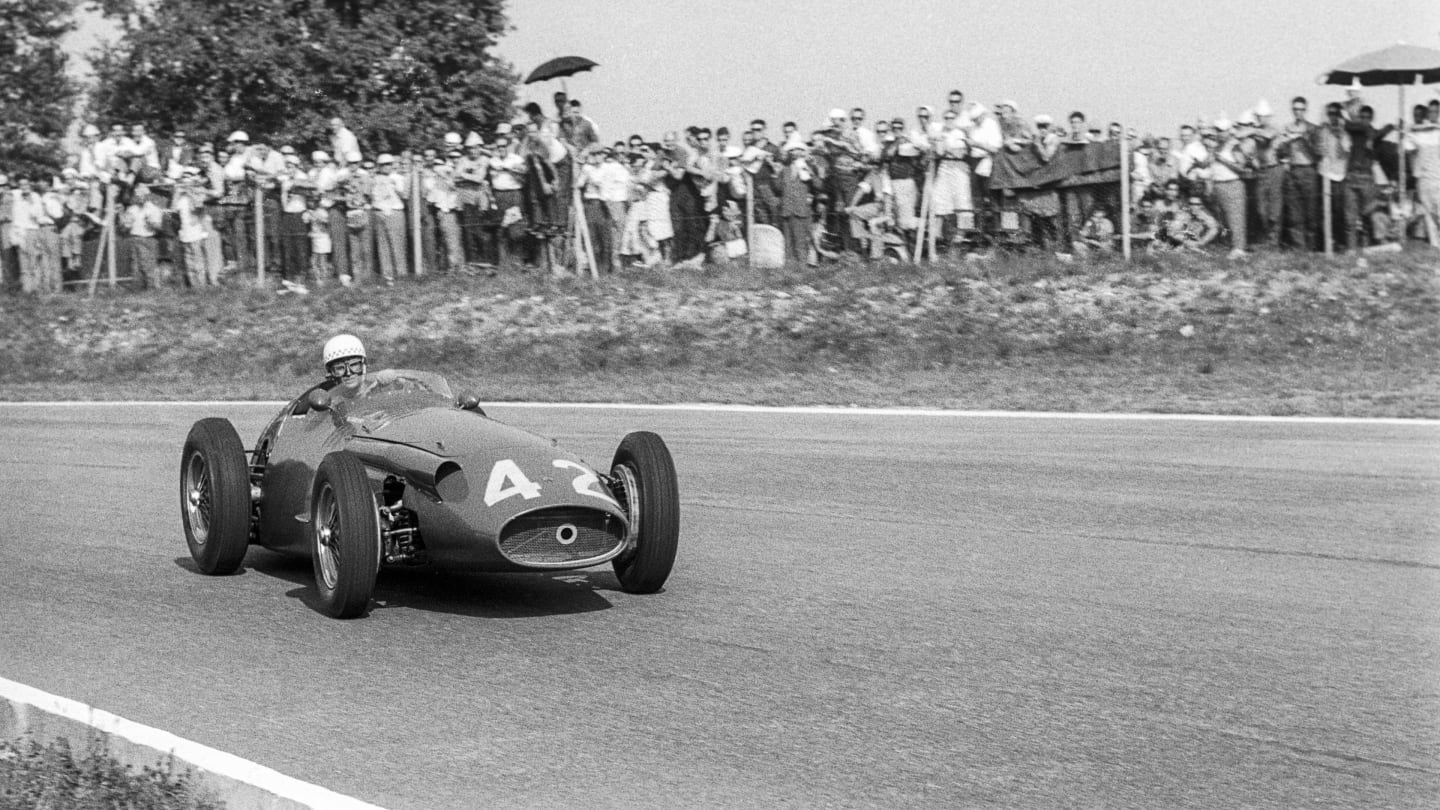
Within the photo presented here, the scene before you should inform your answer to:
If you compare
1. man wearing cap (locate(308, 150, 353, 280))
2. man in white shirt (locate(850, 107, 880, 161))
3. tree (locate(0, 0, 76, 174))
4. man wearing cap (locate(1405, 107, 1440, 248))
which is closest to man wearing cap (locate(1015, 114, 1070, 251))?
man in white shirt (locate(850, 107, 880, 161))

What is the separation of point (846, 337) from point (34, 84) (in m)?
32.7

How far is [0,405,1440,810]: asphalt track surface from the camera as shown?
517 cm

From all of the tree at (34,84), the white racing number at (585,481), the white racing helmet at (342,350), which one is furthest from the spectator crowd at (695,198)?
the tree at (34,84)

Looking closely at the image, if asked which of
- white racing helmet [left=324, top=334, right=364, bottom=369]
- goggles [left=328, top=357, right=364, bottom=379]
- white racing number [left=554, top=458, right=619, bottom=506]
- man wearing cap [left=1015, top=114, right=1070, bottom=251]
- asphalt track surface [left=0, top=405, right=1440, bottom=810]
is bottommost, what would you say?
asphalt track surface [left=0, top=405, right=1440, bottom=810]

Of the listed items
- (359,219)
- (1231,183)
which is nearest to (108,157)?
(359,219)

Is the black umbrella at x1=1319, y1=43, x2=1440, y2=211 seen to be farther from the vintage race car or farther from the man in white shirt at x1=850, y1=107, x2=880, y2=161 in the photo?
the vintage race car

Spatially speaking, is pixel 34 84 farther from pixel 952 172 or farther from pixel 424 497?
pixel 424 497

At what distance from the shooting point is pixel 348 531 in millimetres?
7098

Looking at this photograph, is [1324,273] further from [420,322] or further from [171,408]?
[171,408]

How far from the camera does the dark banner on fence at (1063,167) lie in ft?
61.6

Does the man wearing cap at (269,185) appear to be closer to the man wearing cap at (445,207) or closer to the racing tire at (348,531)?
the man wearing cap at (445,207)

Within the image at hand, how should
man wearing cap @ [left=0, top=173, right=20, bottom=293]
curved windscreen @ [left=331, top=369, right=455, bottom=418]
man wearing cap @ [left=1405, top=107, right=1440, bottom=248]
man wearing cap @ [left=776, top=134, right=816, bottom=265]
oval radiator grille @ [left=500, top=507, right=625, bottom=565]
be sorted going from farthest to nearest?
man wearing cap @ [left=0, top=173, right=20, bottom=293], man wearing cap @ [left=776, top=134, right=816, bottom=265], man wearing cap @ [left=1405, top=107, right=1440, bottom=248], curved windscreen @ [left=331, top=369, right=455, bottom=418], oval radiator grille @ [left=500, top=507, right=625, bottom=565]

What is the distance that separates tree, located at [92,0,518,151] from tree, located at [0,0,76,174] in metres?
2.86

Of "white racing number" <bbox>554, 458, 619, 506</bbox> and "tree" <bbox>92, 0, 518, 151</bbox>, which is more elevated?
"tree" <bbox>92, 0, 518, 151</bbox>
